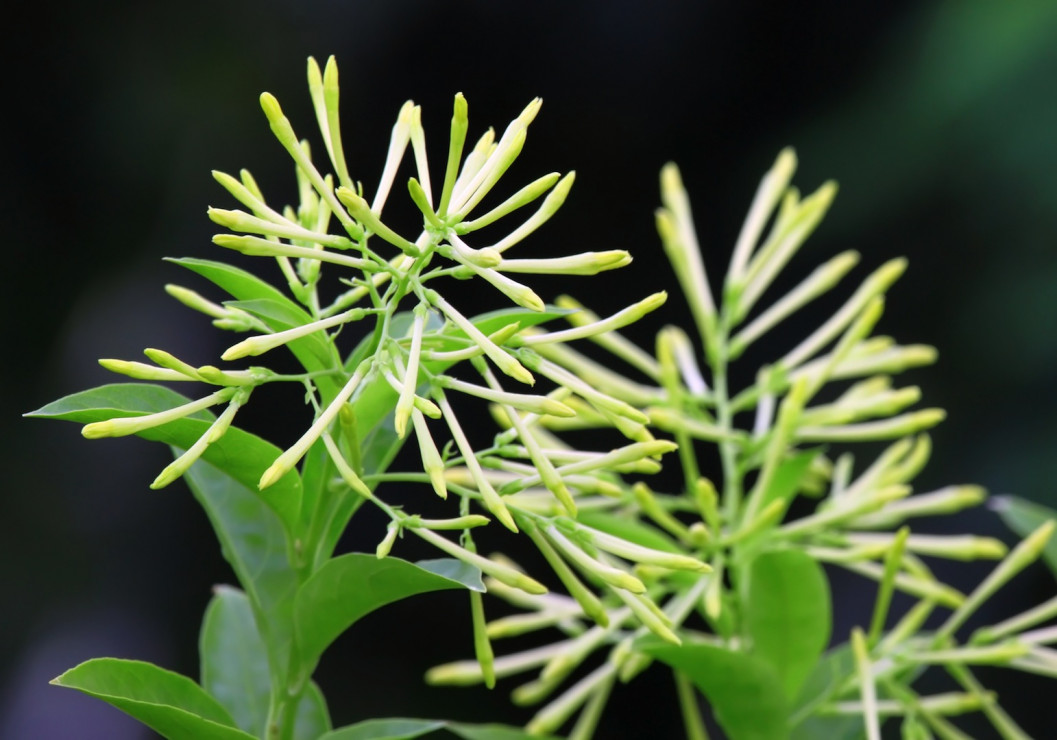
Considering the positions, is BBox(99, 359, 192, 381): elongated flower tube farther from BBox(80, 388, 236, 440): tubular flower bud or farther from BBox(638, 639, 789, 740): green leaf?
BBox(638, 639, 789, 740): green leaf

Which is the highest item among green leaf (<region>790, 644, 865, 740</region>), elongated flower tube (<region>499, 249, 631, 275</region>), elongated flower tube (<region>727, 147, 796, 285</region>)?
elongated flower tube (<region>727, 147, 796, 285</region>)

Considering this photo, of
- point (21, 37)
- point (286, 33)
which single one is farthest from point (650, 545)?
point (21, 37)

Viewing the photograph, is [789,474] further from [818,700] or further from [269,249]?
[269,249]

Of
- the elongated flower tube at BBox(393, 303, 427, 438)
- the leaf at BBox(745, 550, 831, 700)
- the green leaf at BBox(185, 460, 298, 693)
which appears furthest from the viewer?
the leaf at BBox(745, 550, 831, 700)

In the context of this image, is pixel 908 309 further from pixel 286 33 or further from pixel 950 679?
pixel 286 33

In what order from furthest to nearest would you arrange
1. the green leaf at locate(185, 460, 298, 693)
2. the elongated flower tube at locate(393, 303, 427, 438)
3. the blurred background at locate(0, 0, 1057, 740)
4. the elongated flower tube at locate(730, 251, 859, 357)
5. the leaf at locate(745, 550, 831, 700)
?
1. the blurred background at locate(0, 0, 1057, 740)
2. the elongated flower tube at locate(730, 251, 859, 357)
3. the leaf at locate(745, 550, 831, 700)
4. the green leaf at locate(185, 460, 298, 693)
5. the elongated flower tube at locate(393, 303, 427, 438)

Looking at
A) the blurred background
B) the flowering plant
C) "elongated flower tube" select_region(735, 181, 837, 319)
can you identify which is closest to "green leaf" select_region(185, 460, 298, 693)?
the flowering plant

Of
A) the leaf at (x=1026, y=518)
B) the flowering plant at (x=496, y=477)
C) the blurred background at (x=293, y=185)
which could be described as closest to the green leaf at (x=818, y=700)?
the flowering plant at (x=496, y=477)
